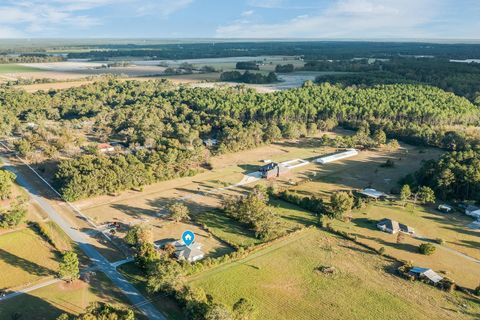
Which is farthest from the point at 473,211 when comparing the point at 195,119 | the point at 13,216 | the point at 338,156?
the point at 195,119

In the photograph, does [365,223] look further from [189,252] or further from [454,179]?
[189,252]

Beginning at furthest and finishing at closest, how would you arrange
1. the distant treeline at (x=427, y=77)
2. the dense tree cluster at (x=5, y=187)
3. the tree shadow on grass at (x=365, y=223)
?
the distant treeline at (x=427, y=77) → the dense tree cluster at (x=5, y=187) → the tree shadow on grass at (x=365, y=223)

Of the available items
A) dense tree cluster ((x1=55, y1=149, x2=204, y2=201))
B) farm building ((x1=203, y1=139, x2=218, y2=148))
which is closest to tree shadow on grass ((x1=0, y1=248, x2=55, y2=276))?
dense tree cluster ((x1=55, y1=149, x2=204, y2=201))

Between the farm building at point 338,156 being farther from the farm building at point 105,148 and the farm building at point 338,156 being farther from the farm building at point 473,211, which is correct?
the farm building at point 105,148

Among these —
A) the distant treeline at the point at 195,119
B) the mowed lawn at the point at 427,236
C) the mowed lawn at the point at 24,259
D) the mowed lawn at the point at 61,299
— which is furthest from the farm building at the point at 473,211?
the mowed lawn at the point at 24,259

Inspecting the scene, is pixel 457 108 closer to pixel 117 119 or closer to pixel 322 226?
pixel 322 226

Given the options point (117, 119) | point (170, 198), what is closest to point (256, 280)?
point (170, 198)
